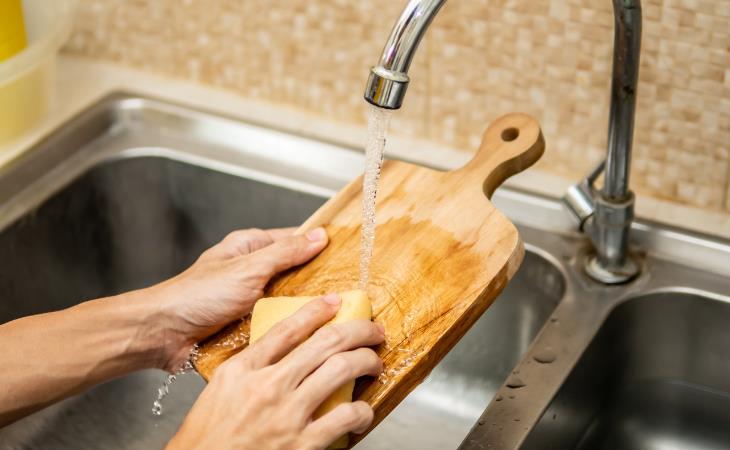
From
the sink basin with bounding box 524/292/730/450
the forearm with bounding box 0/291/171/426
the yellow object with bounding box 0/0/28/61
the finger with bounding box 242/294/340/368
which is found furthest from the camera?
the yellow object with bounding box 0/0/28/61

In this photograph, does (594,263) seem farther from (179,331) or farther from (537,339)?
(179,331)

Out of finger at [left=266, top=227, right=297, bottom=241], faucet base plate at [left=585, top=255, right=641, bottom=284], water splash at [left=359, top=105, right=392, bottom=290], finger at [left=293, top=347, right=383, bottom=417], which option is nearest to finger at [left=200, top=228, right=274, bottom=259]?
finger at [left=266, top=227, right=297, bottom=241]

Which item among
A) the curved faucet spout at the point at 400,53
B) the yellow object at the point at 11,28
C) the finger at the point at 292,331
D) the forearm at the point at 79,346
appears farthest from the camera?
the yellow object at the point at 11,28

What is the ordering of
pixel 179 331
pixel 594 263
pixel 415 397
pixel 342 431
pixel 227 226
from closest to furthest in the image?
pixel 342 431 → pixel 179 331 → pixel 594 263 → pixel 415 397 → pixel 227 226

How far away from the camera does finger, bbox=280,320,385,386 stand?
0.83 metres

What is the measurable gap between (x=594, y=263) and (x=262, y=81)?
505mm

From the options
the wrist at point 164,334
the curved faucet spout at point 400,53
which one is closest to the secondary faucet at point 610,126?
the curved faucet spout at point 400,53

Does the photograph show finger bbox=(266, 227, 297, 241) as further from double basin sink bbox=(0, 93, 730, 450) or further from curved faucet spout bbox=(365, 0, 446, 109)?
curved faucet spout bbox=(365, 0, 446, 109)

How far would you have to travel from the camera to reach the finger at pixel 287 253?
0.98 metres

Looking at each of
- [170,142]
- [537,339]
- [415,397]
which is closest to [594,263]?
[537,339]

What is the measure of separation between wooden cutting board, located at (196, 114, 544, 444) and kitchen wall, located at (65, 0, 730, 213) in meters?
0.13

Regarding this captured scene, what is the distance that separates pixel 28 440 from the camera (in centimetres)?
118

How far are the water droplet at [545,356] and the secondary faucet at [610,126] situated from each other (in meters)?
0.13

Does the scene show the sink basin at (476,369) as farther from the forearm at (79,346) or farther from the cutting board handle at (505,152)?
the forearm at (79,346)
